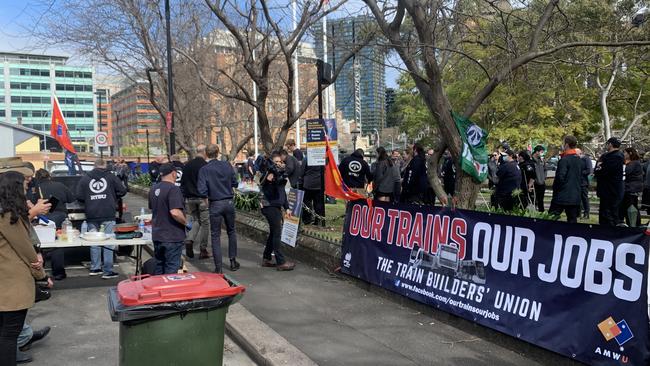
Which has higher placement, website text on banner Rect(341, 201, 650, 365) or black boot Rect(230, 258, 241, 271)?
website text on banner Rect(341, 201, 650, 365)

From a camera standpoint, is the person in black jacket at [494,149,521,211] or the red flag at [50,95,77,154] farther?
the red flag at [50,95,77,154]

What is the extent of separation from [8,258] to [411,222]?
13.8ft

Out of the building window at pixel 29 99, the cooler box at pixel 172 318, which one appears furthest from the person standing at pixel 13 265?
the building window at pixel 29 99

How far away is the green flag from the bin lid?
461 centimetres

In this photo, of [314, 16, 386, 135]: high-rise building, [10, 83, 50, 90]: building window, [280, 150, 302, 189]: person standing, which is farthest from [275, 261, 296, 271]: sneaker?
[10, 83, 50, 90]: building window

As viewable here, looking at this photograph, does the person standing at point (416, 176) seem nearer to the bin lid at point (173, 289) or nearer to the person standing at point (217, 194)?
the person standing at point (217, 194)

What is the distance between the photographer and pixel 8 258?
4.00 meters

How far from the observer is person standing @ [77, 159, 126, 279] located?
8109 millimetres

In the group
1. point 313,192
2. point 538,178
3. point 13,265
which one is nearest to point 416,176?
point 313,192

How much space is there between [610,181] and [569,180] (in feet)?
3.21

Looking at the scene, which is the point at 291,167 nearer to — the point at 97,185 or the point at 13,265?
the point at 97,185

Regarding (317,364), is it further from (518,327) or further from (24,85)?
(24,85)

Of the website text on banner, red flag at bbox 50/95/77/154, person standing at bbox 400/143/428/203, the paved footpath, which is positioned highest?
red flag at bbox 50/95/77/154

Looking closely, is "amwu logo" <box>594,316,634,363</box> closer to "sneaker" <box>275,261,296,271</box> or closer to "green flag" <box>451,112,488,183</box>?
"green flag" <box>451,112,488,183</box>
